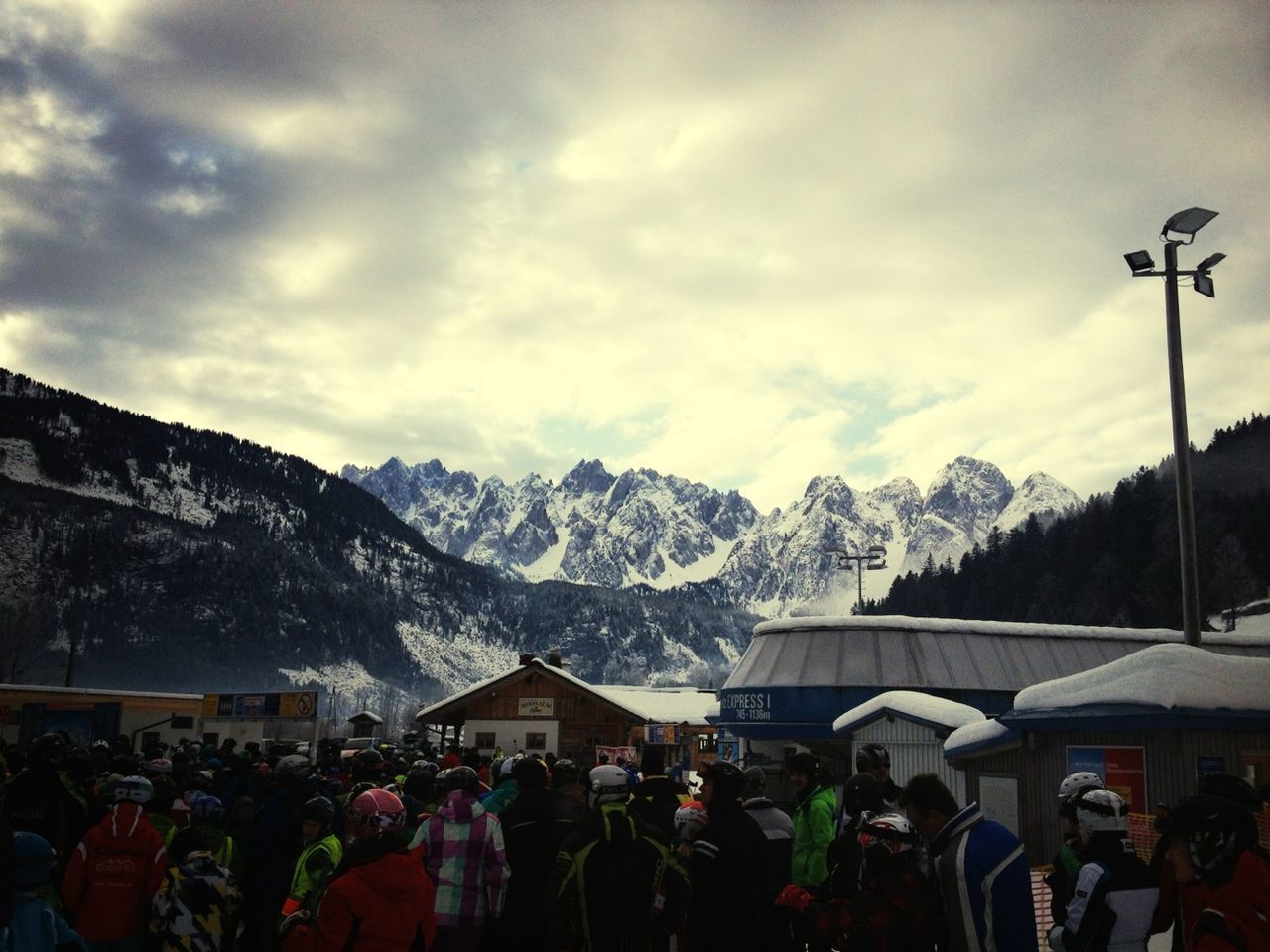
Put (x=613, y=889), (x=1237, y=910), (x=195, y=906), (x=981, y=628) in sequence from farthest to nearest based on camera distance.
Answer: (x=981, y=628)
(x=195, y=906)
(x=613, y=889)
(x=1237, y=910)

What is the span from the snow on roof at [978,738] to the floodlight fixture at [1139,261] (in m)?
9.11

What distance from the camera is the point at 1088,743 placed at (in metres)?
15.8

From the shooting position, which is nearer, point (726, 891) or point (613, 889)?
point (613, 889)

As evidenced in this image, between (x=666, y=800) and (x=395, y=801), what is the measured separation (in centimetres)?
329

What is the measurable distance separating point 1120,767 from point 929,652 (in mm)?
22713

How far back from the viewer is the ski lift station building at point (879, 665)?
121 feet

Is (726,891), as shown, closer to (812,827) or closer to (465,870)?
(465,870)

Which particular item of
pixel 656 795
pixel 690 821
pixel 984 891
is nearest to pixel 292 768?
pixel 656 795

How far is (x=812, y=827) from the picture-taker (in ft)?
29.7

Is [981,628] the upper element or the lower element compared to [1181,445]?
lower

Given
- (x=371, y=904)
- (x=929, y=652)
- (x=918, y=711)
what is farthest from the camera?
(x=929, y=652)

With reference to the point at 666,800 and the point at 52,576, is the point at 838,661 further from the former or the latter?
the point at 52,576

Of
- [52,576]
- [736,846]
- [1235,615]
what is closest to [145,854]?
[736,846]

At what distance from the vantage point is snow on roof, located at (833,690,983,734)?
23156 millimetres
